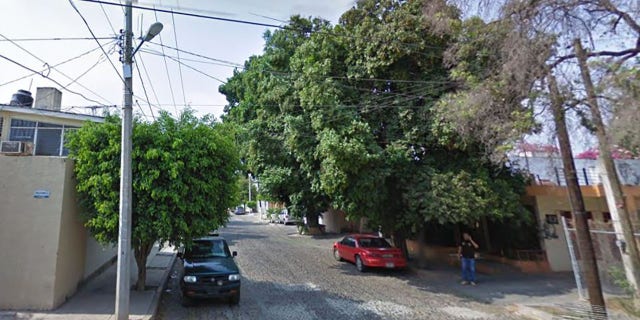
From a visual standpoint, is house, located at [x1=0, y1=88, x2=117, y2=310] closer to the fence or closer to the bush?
the fence

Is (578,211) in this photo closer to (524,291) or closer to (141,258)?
(524,291)

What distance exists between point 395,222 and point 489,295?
4.00 metres

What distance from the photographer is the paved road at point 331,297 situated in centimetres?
828

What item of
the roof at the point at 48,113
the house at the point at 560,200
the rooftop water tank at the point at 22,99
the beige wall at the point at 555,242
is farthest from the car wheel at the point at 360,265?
the rooftop water tank at the point at 22,99

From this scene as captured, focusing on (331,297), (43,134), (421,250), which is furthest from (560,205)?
(43,134)

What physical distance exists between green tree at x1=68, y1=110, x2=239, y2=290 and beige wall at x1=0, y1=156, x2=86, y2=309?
0.50m

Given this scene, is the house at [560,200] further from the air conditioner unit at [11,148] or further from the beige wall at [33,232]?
the air conditioner unit at [11,148]

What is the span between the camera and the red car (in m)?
13.3

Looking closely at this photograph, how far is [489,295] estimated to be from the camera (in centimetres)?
1052

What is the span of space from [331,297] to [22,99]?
55.6 ft

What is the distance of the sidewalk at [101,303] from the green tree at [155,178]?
1377mm

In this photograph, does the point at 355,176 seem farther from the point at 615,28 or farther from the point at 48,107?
the point at 48,107

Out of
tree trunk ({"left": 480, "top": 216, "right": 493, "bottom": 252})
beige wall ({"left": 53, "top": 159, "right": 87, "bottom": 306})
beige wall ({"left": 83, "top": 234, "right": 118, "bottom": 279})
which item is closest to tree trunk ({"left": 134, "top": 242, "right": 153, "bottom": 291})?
beige wall ({"left": 83, "top": 234, "right": 118, "bottom": 279})

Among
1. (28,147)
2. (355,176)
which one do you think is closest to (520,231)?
(355,176)
